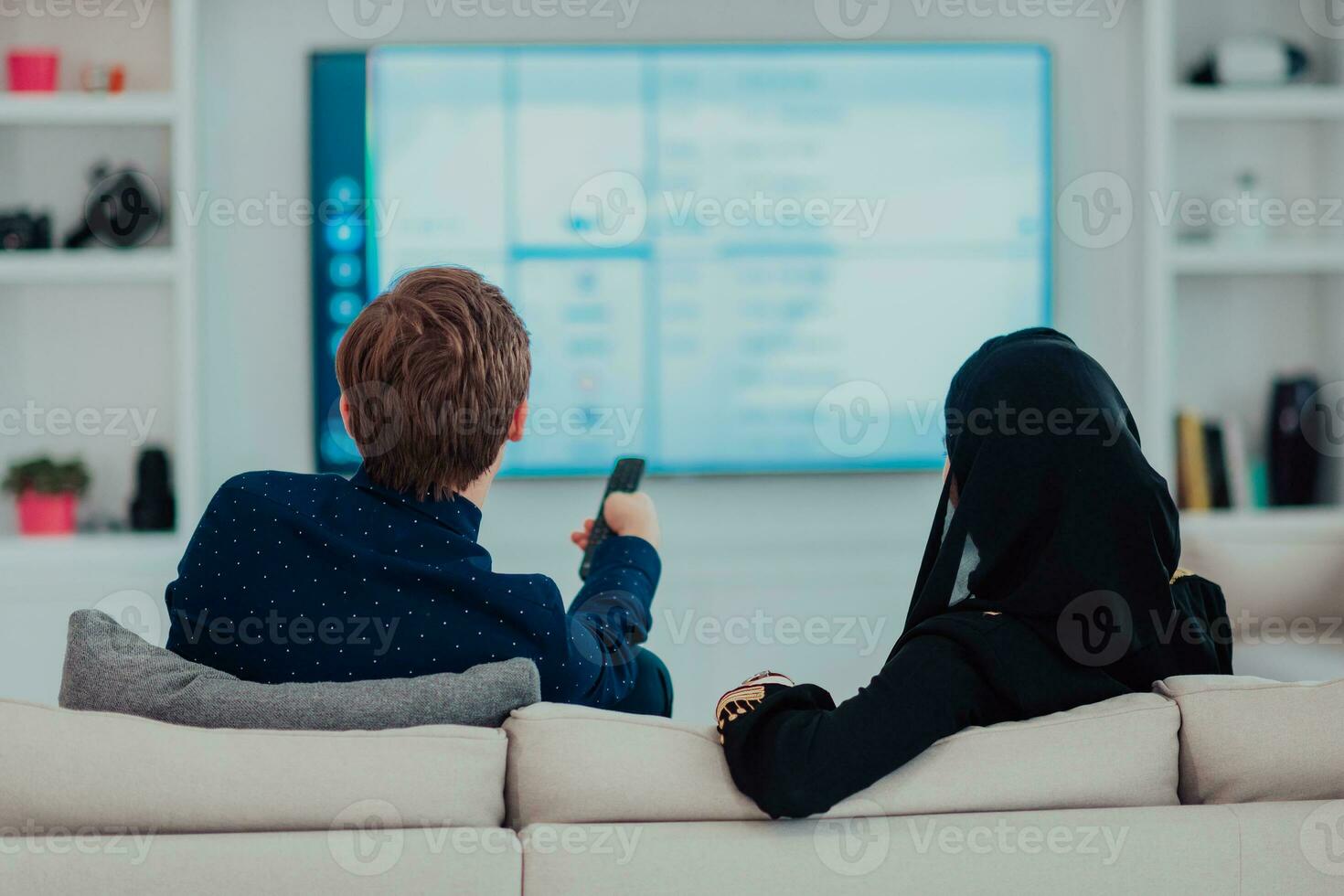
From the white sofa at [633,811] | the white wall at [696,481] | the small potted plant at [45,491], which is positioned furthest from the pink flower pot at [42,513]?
the white sofa at [633,811]

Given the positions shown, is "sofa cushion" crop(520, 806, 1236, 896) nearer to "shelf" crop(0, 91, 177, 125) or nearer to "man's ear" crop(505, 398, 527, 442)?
"man's ear" crop(505, 398, 527, 442)

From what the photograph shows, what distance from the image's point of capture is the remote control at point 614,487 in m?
1.76

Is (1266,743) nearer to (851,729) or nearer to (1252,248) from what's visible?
(851,729)

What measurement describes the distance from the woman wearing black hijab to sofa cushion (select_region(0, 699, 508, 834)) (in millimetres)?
259

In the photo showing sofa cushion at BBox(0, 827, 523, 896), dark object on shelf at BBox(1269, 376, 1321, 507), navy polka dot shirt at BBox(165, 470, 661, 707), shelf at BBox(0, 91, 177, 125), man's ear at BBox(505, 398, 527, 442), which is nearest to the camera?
sofa cushion at BBox(0, 827, 523, 896)

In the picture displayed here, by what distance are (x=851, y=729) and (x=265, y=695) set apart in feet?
1.70

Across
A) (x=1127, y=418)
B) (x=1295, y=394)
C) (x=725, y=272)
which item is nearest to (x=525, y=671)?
(x=1127, y=418)

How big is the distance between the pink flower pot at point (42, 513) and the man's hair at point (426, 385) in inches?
83.6

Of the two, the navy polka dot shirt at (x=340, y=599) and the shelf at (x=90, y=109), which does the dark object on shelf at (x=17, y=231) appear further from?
the navy polka dot shirt at (x=340, y=599)

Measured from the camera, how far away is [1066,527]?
114 cm

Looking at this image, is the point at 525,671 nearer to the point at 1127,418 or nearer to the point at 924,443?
the point at 1127,418

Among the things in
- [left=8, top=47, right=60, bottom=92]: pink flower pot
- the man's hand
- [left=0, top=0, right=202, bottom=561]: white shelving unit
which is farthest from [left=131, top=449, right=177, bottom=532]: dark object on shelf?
the man's hand

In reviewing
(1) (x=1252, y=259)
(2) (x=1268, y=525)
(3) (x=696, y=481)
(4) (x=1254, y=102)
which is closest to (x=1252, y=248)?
(1) (x=1252, y=259)

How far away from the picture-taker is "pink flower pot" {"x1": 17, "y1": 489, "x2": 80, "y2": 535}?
3072mm
